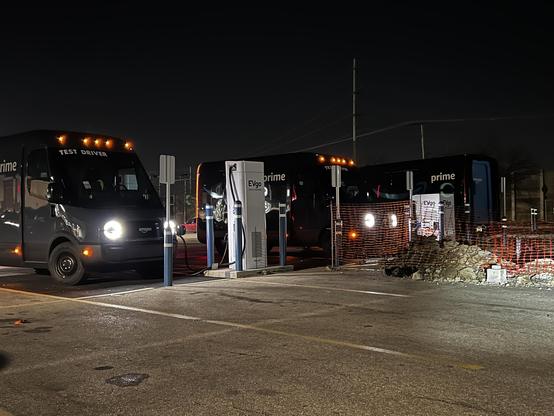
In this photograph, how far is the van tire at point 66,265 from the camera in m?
11.8

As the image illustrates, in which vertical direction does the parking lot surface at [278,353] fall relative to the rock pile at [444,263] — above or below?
below

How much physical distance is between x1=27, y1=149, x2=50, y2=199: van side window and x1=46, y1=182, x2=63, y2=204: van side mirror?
25 centimetres

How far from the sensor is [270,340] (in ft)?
22.2

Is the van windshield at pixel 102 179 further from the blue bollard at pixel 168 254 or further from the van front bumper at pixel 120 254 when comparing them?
the blue bollard at pixel 168 254

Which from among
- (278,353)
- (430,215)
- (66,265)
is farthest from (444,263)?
(66,265)

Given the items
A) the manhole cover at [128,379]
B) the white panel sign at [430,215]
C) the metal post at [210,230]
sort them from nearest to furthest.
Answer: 1. the manhole cover at [128,379]
2. the metal post at [210,230]
3. the white panel sign at [430,215]

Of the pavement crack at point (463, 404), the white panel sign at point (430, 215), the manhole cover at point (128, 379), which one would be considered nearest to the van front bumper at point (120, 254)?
the manhole cover at point (128, 379)

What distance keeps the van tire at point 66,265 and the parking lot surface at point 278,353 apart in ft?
3.57

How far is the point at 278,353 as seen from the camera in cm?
616

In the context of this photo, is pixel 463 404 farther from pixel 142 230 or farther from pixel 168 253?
pixel 142 230

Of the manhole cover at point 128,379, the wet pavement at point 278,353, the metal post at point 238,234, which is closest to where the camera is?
the wet pavement at point 278,353

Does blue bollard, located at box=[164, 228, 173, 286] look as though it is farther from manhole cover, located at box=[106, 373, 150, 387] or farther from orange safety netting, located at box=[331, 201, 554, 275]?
manhole cover, located at box=[106, 373, 150, 387]

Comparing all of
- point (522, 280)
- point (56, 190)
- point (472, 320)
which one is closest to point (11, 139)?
point (56, 190)

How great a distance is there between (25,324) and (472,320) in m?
5.87
